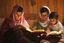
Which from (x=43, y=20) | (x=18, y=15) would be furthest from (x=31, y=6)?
(x=18, y=15)

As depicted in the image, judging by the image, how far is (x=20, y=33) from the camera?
1.72 metres

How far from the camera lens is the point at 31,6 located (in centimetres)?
249

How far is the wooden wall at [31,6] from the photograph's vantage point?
7.97 ft

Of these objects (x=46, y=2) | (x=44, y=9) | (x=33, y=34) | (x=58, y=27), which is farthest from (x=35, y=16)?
(x=33, y=34)

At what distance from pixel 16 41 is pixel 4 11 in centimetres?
81

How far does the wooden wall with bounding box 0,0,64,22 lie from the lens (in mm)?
2430

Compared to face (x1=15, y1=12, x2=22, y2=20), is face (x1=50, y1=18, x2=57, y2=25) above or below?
below

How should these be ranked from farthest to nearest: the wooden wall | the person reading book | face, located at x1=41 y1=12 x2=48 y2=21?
the wooden wall, face, located at x1=41 y1=12 x2=48 y2=21, the person reading book

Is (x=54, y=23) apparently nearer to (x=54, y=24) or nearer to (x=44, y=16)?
(x=54, y=24)

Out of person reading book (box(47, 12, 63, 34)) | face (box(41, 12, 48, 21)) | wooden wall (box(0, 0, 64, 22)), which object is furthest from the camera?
wooden wall (box(0, 0, 64, 22))

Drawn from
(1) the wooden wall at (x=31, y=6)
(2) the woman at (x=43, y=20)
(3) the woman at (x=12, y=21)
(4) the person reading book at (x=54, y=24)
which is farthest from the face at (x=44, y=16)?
(1) the wooden wall at (x=31, y=6)

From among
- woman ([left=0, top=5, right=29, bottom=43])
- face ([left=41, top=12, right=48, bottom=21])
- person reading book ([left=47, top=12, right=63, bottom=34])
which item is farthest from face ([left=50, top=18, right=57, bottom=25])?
woman ([left=0, top=5, right=29, bottom=43])

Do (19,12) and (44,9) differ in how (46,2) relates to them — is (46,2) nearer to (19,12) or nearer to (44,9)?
(44,9)

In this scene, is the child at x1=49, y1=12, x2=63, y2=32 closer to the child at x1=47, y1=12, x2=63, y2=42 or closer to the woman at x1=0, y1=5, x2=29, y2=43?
the child at x1=47, y1=12, x2=63, y2=42
